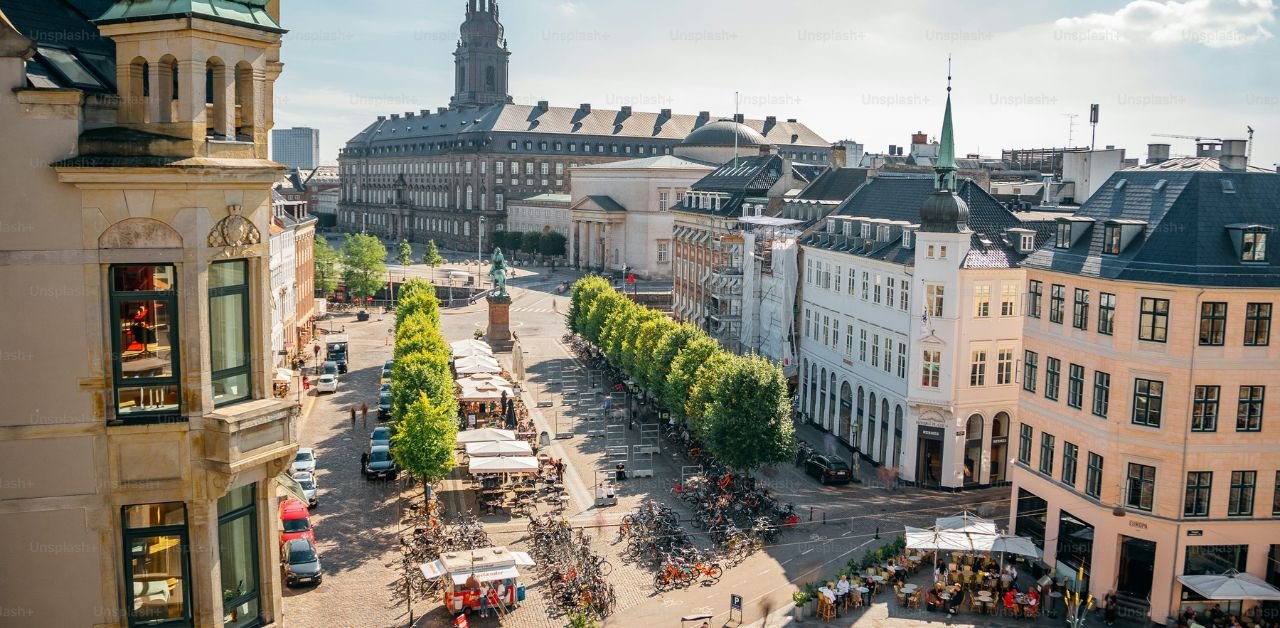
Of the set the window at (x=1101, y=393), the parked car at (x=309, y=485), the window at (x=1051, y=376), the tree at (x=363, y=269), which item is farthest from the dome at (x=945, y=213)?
the tree at (x=363, y=269)

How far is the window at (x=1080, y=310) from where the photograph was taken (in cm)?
4263

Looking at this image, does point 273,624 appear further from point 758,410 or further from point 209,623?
point 758,410

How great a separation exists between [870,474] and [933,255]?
12688mm

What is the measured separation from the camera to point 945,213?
56.4m

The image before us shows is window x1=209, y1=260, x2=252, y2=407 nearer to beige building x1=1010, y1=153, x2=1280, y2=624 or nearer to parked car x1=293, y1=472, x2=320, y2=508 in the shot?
beige building x1=1010, y1=153, x2=1280, y2=624

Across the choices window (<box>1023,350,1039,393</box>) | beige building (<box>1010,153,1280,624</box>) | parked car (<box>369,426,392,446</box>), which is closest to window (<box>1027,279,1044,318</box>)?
window (<box>1023,350,1039,393</box>)

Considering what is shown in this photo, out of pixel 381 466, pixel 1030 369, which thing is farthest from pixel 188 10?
pixel 381 466

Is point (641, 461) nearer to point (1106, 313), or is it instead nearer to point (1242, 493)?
point (1106, 313)

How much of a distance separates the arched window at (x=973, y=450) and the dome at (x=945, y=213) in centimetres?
1012

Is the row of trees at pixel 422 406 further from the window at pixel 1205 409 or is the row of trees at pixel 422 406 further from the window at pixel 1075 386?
the window at pixel 1205 409

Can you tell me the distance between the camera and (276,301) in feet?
269

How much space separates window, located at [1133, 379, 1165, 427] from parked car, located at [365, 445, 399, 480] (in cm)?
3476

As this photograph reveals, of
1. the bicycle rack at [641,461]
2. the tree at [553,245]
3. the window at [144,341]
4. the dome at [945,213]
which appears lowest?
the bicycle rack at [641,461]

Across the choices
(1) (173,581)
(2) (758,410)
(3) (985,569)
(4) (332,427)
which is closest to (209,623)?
(1) (173,581)
